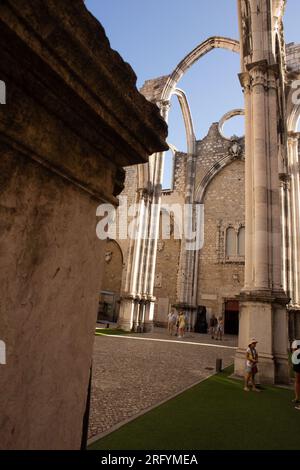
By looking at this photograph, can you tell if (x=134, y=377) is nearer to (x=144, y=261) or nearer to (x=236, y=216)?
(x=144, y=261)

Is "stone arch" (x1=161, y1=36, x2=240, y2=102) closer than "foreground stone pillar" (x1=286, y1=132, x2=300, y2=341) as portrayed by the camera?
No

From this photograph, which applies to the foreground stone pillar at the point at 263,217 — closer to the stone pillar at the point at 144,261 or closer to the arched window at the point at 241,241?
the stone pillar at the point at 144,261

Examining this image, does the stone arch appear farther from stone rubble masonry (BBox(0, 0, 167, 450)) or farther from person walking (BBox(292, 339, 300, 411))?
stone rubble masonry (BBox(0, 0, 167, 450))

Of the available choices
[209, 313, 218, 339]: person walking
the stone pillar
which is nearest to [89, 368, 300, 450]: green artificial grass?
the stone pillar

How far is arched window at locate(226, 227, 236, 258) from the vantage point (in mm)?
19594

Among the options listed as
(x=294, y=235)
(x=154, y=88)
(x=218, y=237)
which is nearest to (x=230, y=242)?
(x=218, y=237)

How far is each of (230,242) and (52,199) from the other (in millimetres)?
19609

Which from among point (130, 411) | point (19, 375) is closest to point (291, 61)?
point (130, 411)

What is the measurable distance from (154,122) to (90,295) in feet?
2.85

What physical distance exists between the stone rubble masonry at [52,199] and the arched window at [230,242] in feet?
62.7

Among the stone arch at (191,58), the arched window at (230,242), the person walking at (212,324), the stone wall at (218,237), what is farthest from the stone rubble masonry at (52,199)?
the arched window at (230,242)

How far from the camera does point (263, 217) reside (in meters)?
7.23

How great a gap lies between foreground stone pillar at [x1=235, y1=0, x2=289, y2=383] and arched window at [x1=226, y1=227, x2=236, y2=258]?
1216 cm

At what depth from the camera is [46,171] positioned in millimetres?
1062
